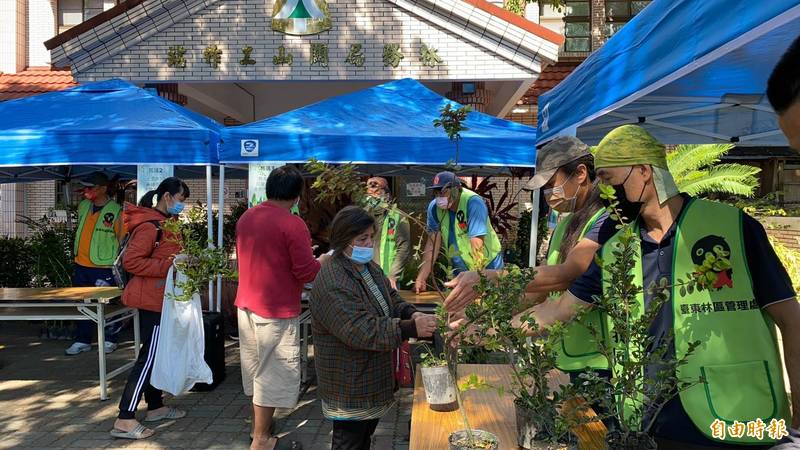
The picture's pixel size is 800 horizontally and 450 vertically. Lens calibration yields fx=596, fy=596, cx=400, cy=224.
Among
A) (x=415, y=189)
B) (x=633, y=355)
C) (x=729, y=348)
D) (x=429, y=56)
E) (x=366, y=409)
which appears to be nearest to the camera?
(x=633, y=355)

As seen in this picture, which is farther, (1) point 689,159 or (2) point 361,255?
(1) point 689,159

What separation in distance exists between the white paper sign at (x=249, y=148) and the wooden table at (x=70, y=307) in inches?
64.5

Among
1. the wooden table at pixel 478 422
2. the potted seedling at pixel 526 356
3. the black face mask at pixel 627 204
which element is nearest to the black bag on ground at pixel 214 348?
the wooden table at pixel 478 422

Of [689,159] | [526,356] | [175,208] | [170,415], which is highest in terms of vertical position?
[689,159]

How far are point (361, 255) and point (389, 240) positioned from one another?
3.09 m

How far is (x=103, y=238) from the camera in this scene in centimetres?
660

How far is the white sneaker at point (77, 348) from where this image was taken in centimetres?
665

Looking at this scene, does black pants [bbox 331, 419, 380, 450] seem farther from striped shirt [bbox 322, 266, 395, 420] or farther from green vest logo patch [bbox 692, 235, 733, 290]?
green vest logo patch [bbox 692, 235, 733, 290]

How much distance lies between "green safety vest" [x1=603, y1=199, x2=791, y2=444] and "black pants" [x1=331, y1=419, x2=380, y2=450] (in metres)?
1.58

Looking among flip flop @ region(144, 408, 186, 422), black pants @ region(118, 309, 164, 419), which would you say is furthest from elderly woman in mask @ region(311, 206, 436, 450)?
flip flop @ region(144, 408, 186, 422)

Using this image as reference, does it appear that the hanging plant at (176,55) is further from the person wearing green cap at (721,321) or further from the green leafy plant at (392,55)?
the person wearing green cap at (721,321)

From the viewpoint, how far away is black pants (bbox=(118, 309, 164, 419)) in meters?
4.28

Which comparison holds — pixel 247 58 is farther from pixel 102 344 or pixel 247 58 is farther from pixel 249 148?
pixel 102 344

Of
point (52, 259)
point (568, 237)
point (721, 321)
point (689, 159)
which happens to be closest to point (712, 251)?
point (721, 321)
